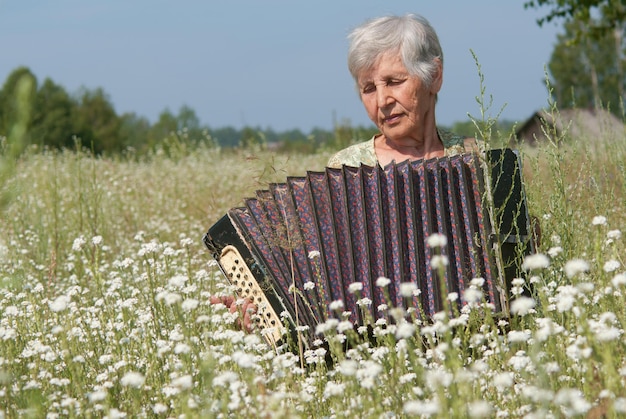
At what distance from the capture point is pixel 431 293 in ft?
Result: 11.6

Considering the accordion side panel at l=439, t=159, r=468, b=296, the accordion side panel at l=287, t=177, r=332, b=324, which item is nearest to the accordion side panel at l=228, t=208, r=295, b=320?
the accordion side panel at l=287, t=177, r=332, b=324

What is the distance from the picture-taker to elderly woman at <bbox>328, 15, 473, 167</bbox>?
424 centimetres

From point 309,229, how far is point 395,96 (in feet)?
3.21

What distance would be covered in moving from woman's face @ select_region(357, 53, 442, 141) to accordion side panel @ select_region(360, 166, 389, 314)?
28.2 inches

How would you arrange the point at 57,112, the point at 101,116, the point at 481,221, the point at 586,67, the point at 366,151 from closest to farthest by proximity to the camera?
the point at 481,221
the point at 366,151
the point at 586,67
the point at 57,112
the point at 101,116

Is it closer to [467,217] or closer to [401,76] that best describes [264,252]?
[467,217]

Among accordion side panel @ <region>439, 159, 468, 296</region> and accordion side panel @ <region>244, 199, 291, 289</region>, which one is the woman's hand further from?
accordion side panel @ <region>439, 159, 468, 296</region>

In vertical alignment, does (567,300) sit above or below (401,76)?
below

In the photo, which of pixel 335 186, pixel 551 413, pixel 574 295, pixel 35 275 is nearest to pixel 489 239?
pixel 335 186

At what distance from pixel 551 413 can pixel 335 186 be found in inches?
62.5

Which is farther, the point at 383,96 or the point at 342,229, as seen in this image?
the point at 383,96

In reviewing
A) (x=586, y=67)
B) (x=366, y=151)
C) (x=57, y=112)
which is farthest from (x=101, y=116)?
(x=366, y=151)

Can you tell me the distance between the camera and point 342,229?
3641mm

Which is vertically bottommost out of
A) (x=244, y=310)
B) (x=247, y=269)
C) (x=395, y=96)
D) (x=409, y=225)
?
(x=244, y=310)
